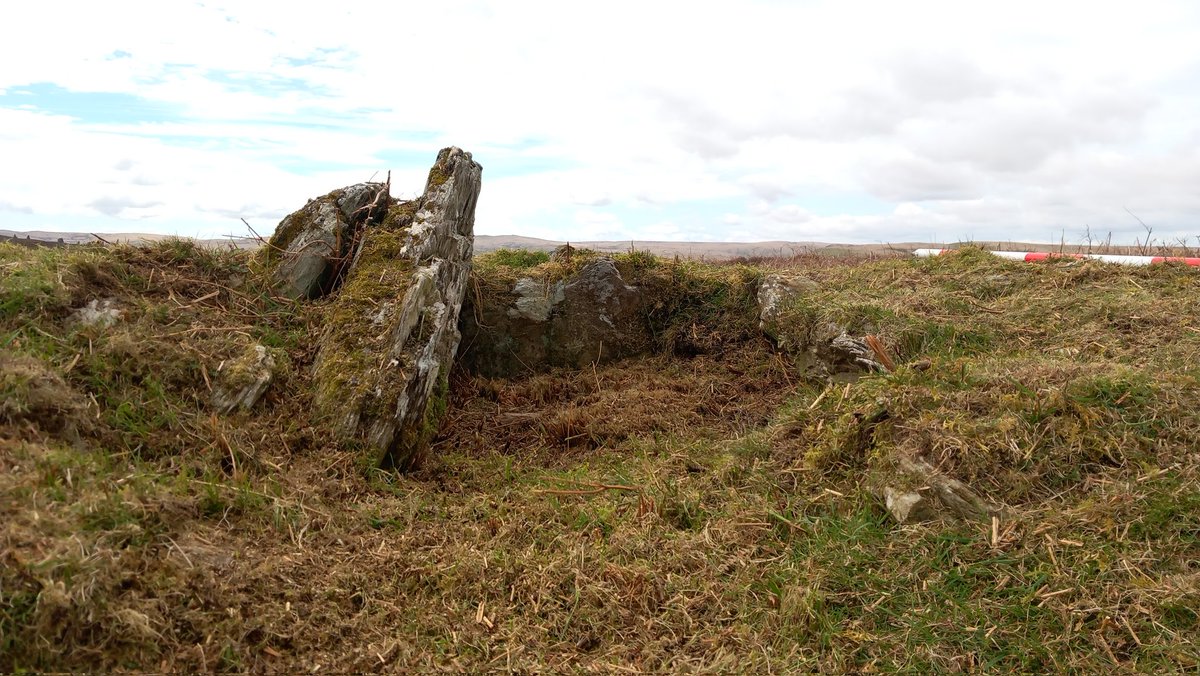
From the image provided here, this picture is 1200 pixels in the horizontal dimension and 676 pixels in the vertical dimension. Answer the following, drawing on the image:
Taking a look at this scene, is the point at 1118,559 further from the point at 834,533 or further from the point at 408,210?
the point at 408,210

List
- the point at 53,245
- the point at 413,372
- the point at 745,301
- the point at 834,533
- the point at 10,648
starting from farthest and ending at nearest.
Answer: the point at 745,301 < the point at 53,245 < the point at 413,372 < the point at 834,533 < the point at 10,648

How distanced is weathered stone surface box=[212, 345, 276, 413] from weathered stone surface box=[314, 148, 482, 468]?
1.31ft

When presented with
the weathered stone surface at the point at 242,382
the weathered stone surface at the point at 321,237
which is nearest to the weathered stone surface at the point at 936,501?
the weathered stone surface at the point at 242,382

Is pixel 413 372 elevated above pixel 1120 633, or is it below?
above

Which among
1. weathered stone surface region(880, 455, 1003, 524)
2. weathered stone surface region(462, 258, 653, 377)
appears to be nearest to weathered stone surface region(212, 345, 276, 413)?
weathered stone surface region(462, 258, 653, 377)

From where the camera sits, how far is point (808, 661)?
379 cm

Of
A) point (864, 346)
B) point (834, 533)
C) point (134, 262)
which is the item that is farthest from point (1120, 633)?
point (134, 262)

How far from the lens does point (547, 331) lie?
873 centimetres

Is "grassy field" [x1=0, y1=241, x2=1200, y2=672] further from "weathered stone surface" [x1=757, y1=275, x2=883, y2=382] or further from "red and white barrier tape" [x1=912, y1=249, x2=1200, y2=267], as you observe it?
"red and white barrier tape" [x1=912, y1=249, x2=1200, y2=267]

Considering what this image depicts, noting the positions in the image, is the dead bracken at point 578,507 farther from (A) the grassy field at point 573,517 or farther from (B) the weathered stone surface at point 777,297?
(B) the weathered stone surface at point 777,297

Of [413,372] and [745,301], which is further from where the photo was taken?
[745,301]

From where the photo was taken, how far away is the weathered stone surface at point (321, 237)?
7012mm

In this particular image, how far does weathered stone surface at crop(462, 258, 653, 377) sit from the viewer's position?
864 cm

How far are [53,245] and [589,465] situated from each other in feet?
16.8
